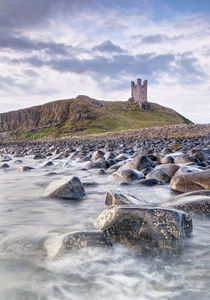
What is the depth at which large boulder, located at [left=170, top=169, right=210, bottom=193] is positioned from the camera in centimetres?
404

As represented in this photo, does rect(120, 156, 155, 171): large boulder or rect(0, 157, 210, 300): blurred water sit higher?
rect(120, 156, 155, 171): large boulder

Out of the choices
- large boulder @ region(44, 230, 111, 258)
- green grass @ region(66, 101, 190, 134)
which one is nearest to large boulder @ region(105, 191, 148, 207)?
large boulder @ region(44, 230, 111, 258)

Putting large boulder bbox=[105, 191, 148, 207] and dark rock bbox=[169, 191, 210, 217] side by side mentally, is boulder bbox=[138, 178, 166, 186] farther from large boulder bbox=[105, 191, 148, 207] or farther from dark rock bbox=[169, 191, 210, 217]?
dark rock bbox=[169, 191, 210, 217]

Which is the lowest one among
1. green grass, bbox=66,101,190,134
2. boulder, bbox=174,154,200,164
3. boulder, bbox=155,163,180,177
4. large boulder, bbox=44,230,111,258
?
large boulder, bbox=44,230,111,258

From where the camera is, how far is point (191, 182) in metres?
4.16

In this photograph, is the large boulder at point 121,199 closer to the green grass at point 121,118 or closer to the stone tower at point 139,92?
the green grass at point 121,118

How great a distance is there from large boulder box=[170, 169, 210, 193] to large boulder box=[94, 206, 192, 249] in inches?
71.5

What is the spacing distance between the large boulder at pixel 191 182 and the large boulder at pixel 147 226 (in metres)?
1.82

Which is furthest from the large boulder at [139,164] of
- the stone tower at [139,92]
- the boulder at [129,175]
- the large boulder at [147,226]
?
the stone tower at [139,92]

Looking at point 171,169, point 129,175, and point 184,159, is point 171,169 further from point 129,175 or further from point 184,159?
point 184,159

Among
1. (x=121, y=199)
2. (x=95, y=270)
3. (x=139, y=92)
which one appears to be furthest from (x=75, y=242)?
(x=139, y=92)

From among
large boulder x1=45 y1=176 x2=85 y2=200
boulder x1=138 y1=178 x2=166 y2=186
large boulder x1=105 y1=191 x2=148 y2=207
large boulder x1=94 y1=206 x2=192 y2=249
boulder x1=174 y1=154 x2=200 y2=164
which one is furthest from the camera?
boulder x1=174 y1=154 x2=200 y2=164

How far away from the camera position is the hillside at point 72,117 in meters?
86.7

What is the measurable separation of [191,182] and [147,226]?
7.27 ft
